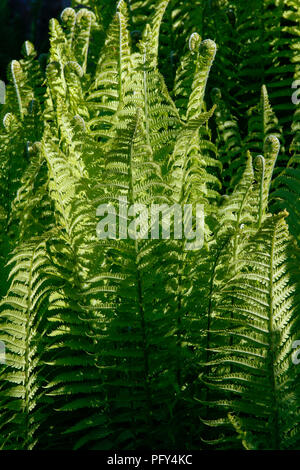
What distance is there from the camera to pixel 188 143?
1446 mm

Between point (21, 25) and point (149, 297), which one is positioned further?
point (21, 25)

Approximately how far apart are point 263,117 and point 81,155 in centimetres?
71
